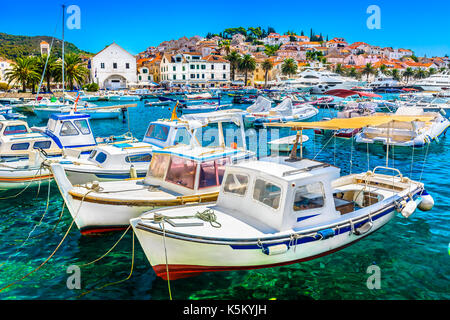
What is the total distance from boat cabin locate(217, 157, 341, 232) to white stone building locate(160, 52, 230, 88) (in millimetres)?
103334

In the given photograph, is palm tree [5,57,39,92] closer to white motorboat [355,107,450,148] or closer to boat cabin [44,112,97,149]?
boat cabin [44,112,97,149]

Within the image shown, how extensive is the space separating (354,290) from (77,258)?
7.54 meters

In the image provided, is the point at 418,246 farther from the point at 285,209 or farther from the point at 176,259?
the point at 176,259

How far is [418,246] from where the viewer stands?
11117mm

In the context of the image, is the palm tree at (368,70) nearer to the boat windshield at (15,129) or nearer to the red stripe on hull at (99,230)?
the boat windshield at (15,129)

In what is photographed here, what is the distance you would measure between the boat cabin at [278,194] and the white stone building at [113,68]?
101 metres

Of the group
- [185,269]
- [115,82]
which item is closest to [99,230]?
[185,269]

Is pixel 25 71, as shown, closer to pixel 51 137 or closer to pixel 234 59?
pixel 51 137

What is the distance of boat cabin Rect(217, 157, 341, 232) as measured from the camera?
28.8 feet

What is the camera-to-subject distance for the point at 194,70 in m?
112

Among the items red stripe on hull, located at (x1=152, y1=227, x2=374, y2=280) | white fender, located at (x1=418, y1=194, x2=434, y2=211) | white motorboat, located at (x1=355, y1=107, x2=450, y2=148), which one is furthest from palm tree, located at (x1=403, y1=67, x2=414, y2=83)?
red stripe on hull, located at (x1=152, y1=227, x2=374, y2=280)

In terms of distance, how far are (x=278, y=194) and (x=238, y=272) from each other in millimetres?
2339

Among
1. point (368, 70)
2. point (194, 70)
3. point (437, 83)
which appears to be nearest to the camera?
point (437, 83)
